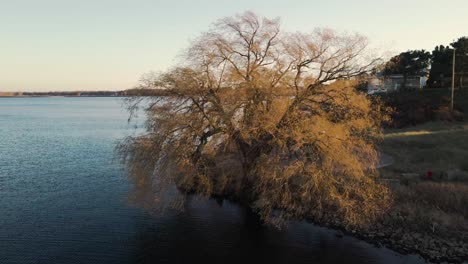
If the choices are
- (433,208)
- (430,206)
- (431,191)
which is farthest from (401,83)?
(433,208)

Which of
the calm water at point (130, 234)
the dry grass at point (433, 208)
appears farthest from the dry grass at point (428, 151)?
the calm water at point (130, 234)

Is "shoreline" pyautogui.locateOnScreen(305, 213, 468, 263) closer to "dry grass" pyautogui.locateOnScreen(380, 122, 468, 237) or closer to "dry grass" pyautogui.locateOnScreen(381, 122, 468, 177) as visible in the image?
"dry grass" pyautogui.locateOnScreen(380, 122, 468, 237)

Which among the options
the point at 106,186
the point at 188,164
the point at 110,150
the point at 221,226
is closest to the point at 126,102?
the point at 188,164

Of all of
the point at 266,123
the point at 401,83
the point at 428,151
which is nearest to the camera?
the point at 266,123

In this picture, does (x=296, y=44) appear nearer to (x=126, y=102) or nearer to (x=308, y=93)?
(x=308, y=93)

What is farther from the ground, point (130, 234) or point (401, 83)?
point (401, 83)

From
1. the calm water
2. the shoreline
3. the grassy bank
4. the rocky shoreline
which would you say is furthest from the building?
the calm water

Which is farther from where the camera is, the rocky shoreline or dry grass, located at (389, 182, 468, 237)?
dry grass, located at (389, 182, 468, 237)

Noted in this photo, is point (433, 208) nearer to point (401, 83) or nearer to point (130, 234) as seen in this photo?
point (130, 234)

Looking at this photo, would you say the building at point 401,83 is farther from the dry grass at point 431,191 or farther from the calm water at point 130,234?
the calm water at point 130,234
